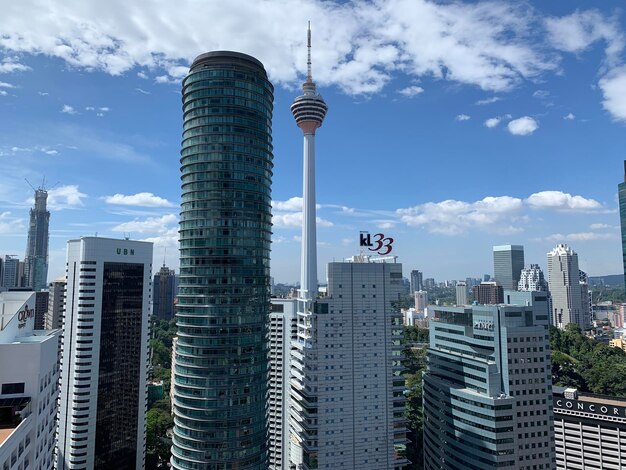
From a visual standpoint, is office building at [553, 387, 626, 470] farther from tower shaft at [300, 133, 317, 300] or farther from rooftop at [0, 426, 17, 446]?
rooftop at [0, 426, 17, 446]

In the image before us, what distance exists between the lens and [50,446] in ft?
209

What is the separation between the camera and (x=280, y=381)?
137 m

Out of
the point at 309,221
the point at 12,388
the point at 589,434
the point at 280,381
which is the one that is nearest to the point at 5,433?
the point at 12,388

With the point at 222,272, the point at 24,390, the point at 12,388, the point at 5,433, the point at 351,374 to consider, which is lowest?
the point at 351,374

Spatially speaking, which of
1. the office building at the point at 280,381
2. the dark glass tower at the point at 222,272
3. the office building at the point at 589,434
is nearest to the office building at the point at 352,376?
the dark glass tower at the point at 222,272

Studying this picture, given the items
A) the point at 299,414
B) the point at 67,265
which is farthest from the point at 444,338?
the point at 67,265

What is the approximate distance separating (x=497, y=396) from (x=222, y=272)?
6375cm

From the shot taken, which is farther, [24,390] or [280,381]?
[280,381]

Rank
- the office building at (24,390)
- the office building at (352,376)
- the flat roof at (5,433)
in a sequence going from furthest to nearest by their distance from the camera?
1. the office building at (352,376)
2. the office building at (24,390)
3. the flat roof at (5,433)

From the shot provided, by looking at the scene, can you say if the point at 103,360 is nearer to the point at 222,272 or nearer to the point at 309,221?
the point at 222,272

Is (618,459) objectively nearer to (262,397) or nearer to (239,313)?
(262,397)

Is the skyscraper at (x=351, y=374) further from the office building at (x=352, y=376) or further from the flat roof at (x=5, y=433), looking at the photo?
the flat roof at (x=5, y=433)

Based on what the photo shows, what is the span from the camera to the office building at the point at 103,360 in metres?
117

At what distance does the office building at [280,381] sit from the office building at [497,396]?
47851 millimetres
